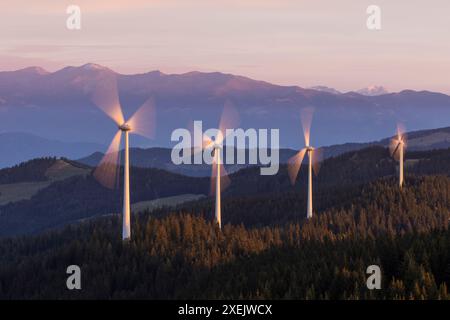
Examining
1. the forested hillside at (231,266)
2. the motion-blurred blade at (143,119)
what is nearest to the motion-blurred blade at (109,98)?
the motion-blurred blade at (143,119)

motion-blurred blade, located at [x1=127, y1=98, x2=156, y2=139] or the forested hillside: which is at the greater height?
motion-blurred blade, located at [x1=127, y1=98, x2=156, y2=139]

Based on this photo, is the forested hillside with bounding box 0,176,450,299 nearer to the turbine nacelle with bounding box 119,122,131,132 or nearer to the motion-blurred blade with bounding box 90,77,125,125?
the turbine nacelle with bounding box 119,122,131,132

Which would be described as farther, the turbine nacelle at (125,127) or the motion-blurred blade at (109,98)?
the turbine nacelle at (125,127)

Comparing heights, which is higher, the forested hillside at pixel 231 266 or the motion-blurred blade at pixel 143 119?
the motion-blurred blade at pixel 143 119

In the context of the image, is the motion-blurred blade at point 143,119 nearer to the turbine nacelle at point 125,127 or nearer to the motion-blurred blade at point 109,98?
the turbine nacelle at point 125,127

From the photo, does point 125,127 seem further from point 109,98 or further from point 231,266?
point 231,266

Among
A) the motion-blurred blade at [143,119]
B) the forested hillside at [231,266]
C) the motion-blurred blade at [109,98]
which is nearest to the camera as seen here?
the forested hillside at [231,266]

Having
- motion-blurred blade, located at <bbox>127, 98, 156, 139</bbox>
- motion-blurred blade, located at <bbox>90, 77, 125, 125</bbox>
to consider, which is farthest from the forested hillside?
motion-blurred blade, located at <bbox>90, 77, 125, 125</bbox>

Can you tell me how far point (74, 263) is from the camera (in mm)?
170375

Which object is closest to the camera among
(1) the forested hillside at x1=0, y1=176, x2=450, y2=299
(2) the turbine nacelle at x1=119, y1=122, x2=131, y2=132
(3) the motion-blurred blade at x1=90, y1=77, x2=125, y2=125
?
(1) the forested hillside at x1=0, y1=176, x2=450, y2=299

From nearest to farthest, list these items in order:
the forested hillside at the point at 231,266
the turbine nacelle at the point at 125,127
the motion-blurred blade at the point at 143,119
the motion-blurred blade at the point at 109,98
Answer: the forested hillside at the point at 231,266 → the motion-blurred blade at the point at 109,98 → the motion-blurred blade at the point at 143,119 → the turbine nacelle at the point at 125,127
